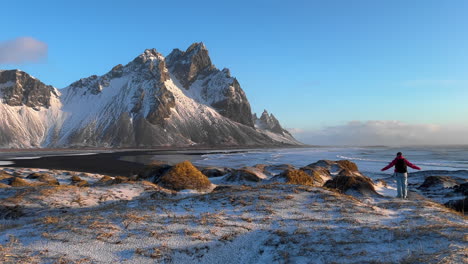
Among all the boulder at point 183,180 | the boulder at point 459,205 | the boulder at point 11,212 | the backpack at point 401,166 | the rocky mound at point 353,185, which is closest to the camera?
the boulder at point 11,212

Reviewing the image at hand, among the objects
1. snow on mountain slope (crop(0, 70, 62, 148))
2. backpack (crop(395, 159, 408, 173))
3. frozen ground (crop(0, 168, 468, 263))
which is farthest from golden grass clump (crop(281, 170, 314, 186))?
snow on mountain slope (crop(0, 70, 62, 148))

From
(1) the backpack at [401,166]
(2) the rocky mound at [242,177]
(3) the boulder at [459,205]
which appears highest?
(1) the backpack at [401,166]

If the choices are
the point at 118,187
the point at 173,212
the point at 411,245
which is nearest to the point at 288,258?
the point at 411,245

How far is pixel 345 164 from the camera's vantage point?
125 feet

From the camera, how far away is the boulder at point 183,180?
67.0 feet

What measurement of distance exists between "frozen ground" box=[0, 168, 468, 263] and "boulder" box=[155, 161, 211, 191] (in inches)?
309

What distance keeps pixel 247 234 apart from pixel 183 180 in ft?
43.5

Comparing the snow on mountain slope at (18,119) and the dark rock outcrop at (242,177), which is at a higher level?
the snow on mountain slope at (18,119)

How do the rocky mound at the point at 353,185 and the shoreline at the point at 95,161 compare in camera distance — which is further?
the shoreline at the point at 95,161

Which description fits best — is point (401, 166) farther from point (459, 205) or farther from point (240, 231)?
point (240, 231)

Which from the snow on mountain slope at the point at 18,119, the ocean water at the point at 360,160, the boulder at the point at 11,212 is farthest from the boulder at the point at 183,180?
the snow on mountain slope at the point at 18,119

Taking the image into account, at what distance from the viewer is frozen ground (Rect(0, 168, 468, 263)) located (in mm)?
6738

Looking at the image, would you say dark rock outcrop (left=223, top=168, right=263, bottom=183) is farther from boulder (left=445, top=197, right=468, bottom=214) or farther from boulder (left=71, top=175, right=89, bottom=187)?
boulder (left=445, top=197, right=468, bottom=214)

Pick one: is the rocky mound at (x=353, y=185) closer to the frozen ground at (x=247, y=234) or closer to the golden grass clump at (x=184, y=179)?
the frozen ground at (x=247, y=234)
